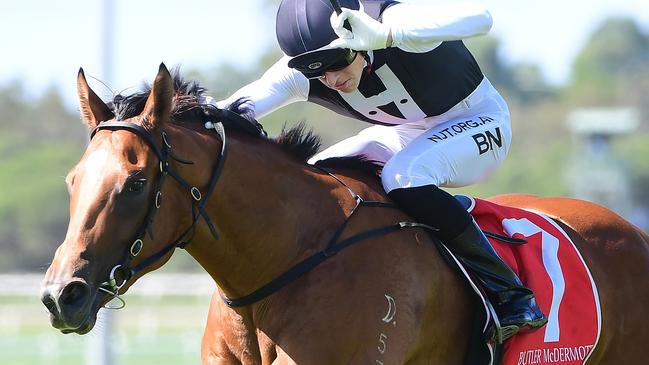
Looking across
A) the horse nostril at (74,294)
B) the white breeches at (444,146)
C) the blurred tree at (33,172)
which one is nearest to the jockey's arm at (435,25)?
the white breeches at (444,146)

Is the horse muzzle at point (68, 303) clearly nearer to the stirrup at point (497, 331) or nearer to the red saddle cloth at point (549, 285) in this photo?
the stirrup at point (497, 331)

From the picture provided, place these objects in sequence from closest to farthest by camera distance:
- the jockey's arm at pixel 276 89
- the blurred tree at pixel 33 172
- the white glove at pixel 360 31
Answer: the white glove at pixel 360 31, the jockey's arm at pixel 276 89, the blurred tree at pixel 33 172

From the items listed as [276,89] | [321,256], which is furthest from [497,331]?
[276,89]

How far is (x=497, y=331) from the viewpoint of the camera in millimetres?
6031

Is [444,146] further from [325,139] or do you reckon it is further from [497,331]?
[325,139]

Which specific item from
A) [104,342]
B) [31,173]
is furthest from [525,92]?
[104,342]

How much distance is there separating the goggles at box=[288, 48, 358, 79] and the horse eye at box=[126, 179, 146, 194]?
1.27 m

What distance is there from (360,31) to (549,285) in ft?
6.16

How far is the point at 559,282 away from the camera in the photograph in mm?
6582

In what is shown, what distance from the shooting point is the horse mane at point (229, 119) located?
543 cm

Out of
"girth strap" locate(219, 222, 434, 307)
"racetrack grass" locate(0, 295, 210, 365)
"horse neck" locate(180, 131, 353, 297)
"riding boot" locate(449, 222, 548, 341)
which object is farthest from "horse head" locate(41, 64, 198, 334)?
"racetrack grass" locate(0, 295, 210, 365)

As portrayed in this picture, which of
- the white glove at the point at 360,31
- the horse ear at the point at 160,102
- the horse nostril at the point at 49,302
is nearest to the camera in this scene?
the horse nostril at the point at 49,302

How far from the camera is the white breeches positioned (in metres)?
6.07

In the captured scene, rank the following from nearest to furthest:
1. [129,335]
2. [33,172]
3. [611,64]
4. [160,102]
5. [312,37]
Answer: [160,102], [312,37], [129,335], [33,172], [611,64]
